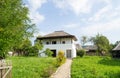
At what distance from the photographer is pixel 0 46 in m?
15.2

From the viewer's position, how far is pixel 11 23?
15.5 meters

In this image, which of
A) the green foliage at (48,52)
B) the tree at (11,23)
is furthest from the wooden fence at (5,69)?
the green foliage at (48,52)

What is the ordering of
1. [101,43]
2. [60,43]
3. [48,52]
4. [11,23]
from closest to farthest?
[11,23], [48,52], [60,43], [101,43]

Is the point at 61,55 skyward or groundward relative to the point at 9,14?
groundward

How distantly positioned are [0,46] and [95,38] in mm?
74885

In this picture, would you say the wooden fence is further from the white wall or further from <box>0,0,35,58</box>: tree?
the white wall

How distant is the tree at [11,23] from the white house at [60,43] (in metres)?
38.3

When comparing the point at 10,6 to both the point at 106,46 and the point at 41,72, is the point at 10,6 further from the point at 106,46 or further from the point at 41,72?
the point at 106,46

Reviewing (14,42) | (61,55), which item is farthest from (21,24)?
(61,55)

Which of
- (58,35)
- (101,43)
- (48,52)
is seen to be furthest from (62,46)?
(101,43)

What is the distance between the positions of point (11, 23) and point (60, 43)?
1589 inches

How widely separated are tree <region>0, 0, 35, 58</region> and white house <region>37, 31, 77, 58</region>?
3825 cm

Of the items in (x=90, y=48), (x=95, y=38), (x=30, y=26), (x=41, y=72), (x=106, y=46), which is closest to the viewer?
(x=30, y=26)

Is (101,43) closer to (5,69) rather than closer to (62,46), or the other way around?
(62,46)
